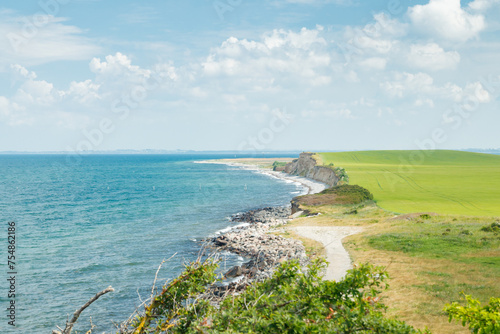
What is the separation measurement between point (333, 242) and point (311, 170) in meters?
95.2

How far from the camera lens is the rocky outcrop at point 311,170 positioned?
10486 cm

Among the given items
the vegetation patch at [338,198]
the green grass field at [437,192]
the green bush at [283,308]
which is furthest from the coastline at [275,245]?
the green bush at [283,308]

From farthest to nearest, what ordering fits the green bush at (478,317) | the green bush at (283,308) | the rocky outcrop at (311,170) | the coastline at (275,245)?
the rocky outcrop at (311,170), the coastline at (275,245), the green bush at (283,308), the green bush at (478,317)

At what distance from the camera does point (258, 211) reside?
66.4 meters

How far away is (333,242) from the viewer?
37.5 meters

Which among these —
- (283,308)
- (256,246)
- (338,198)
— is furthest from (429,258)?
(338,198)

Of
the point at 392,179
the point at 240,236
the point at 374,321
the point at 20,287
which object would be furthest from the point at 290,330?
the point at 392,179

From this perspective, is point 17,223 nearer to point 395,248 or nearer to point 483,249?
point 395,248

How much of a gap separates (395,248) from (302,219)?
69.3 ft

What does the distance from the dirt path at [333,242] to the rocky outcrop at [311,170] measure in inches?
1965

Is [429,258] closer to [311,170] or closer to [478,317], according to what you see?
[478,317]

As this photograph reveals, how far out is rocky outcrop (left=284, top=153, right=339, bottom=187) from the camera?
4128 inches

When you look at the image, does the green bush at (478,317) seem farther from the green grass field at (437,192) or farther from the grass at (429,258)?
the green grass field at (437,192)

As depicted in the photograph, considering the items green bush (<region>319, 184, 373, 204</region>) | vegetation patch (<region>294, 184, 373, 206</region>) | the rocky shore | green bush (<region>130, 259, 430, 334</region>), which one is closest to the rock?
the rocky shore
